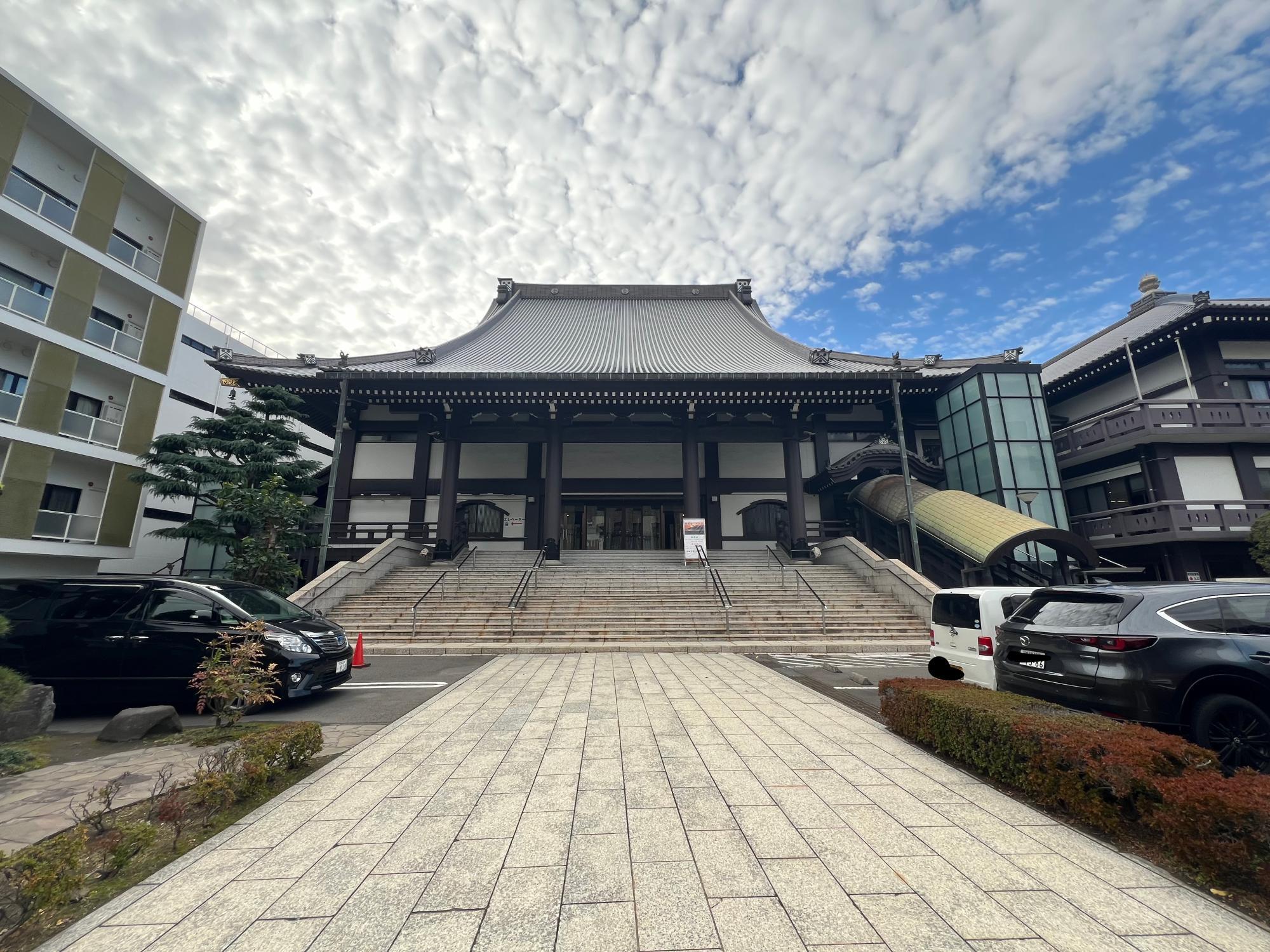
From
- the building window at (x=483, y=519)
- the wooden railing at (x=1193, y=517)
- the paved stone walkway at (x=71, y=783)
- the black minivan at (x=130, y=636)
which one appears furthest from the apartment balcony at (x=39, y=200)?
the wooden railing at (x=1193, y=517)

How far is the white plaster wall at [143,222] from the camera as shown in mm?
18484

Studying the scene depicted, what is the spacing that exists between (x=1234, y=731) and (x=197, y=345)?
36014mm

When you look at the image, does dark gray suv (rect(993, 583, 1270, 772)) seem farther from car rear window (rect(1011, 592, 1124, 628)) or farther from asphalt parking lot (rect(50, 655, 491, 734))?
asphalt parking lot (rect(50, 655, 491, 734))

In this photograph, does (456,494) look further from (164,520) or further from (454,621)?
(164,520)

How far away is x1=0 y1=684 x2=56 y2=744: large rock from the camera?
473cm

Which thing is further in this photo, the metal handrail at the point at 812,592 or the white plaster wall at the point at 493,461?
the white plaster wall at the point at 493,461

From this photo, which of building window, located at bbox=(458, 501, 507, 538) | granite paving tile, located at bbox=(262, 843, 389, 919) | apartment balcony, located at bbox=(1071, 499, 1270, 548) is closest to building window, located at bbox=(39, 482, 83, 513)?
building window, located at bbox=(458, 501, 507, 538)

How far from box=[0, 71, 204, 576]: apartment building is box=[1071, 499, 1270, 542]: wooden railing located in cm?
3413

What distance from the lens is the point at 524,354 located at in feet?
73.6

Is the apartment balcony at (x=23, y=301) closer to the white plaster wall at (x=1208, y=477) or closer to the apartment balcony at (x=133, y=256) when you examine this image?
the apartment balcony at (x=133, y=256)

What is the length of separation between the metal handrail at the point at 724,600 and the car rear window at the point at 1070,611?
7316 millimetres

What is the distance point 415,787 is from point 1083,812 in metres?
4.48

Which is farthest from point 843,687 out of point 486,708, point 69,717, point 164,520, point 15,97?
point 164,520

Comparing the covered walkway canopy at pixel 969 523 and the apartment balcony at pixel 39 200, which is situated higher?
the apartment balcony at pixel 39 200
